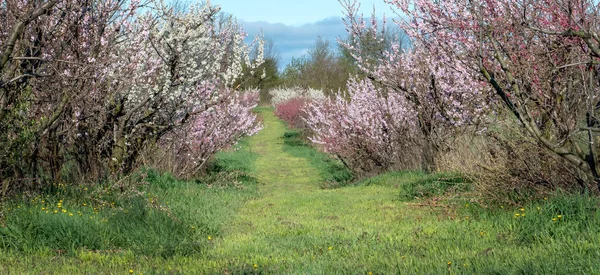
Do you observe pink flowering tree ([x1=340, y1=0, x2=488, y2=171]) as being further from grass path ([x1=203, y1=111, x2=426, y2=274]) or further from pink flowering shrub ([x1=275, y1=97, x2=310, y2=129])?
pink flowering shrub ([x1=275, y1=97, x2=310, y2=129])

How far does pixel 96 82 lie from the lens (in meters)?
→ 8.81

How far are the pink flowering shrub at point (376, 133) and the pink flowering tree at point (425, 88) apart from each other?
30 cm

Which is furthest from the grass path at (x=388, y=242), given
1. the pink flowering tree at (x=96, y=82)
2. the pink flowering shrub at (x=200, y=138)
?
the pink flowering shrub at (x=200, y=138)

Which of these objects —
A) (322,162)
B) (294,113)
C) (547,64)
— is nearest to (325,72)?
(294,113)

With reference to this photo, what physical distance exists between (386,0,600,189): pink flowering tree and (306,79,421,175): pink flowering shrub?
4.51 m

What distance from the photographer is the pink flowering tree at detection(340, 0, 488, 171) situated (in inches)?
481

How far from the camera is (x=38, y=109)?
26.0 ft

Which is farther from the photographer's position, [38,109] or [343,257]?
[38,109]

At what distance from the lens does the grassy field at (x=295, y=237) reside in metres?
5.16

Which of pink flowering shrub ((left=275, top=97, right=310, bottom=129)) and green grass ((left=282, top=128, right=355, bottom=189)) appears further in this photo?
pink flowering shrub ((left=275, top=97, right=310, bottom=129))

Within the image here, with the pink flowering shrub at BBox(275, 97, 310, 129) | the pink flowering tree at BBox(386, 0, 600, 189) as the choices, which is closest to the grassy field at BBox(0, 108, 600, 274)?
the pink flowering tree at BBox(386, 0, 600, 189)

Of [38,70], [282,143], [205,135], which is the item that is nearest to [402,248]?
[38,70]

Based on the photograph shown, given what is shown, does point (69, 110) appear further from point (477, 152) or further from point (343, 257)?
point (477, 152)

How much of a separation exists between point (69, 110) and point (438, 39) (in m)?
5.95
